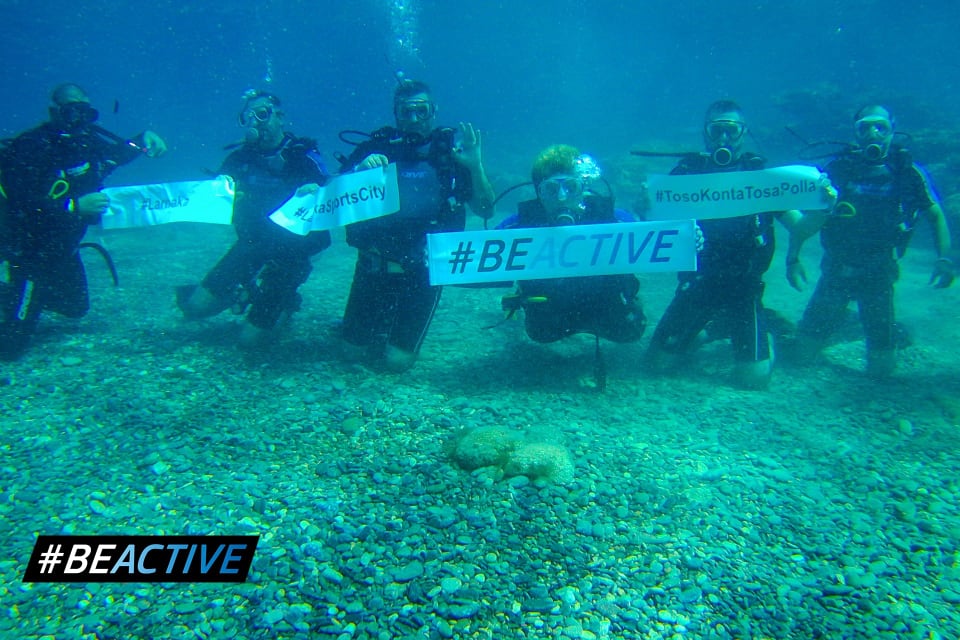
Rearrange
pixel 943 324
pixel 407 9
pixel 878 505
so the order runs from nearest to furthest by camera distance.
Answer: pixel 878 505 < pixel 943 324 < pixel 407 9

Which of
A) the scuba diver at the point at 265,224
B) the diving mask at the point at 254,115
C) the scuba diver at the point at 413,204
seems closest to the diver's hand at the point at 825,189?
the scuba diver at the point at 413,204

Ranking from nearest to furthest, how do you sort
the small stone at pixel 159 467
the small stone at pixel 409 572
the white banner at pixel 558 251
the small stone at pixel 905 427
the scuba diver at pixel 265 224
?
the small stone at pixel 409 572, the small stone at pixel 159 467, the white banner at pixel 558 251, the small stone at pixel 905 427, the scuba diver at pixel 265 224

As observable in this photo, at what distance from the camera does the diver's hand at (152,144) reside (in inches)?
227

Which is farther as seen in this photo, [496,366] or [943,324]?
[943,324]

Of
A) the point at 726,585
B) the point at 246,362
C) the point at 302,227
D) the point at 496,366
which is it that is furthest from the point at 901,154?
the point at 246,362

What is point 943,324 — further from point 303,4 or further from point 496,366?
point 303,4

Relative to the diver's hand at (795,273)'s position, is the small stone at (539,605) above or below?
below

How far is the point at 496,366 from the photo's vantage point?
18.2 feet

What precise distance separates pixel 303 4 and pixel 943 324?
287 feet

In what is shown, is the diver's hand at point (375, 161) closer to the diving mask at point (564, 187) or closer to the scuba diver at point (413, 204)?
the scuba diver at point (413, 204)

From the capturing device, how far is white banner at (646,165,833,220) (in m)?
4.39

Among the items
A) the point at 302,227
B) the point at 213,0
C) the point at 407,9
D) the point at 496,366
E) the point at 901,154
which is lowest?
the point at 496,366

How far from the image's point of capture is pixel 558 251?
4.12m
